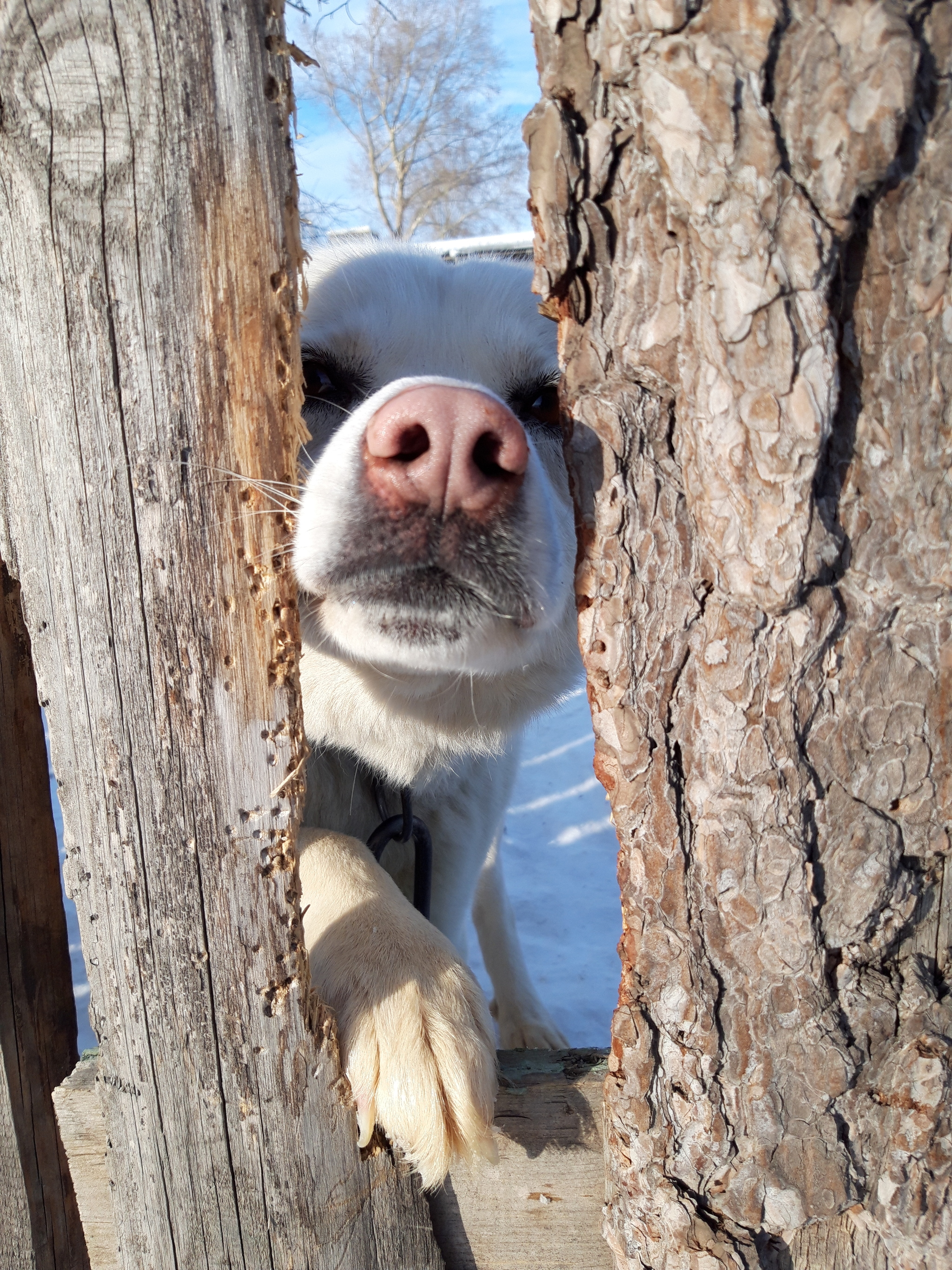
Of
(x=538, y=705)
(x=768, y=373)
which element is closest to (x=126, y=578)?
(x=768, y=373)

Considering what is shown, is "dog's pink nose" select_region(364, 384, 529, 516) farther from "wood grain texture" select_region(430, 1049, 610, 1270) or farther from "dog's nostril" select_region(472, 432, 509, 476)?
"wood grain texture" select_region(430, 1049, 610, 1270)

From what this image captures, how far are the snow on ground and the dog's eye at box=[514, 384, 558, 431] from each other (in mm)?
1373

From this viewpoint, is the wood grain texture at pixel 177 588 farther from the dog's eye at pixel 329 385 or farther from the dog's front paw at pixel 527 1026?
the dog's front paw at pixel 527 1026

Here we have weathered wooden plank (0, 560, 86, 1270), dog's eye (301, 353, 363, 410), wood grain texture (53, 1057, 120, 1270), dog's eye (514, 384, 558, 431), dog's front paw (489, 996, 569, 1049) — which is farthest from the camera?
dog's front paw (489, 996, 569, 1049)

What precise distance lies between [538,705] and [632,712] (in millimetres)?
1044

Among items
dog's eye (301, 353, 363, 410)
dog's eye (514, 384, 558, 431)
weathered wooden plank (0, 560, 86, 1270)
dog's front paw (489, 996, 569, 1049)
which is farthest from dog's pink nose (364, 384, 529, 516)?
dog's front paw (489, 996, 569, 1049)

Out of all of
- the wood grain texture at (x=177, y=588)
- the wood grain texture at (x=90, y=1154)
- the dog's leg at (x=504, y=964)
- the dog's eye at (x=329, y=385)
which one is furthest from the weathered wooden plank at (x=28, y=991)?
the dog's leg at (x=504, y=964)

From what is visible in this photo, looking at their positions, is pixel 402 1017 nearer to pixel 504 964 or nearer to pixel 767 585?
pixel 767 585

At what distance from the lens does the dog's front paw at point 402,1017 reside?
1336 mm

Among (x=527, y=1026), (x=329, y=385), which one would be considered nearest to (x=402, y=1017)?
(x=329, y=385)

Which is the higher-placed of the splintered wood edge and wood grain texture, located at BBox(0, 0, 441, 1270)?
wood grain texture, located at BBox(0, 0, 441, 1270)

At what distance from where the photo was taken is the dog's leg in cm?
366

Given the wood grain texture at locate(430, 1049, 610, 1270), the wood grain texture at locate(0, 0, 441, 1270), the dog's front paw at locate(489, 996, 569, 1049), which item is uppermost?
the wood grain texture at locate(0, 0, 441, 1270)

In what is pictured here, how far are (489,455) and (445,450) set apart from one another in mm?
78
